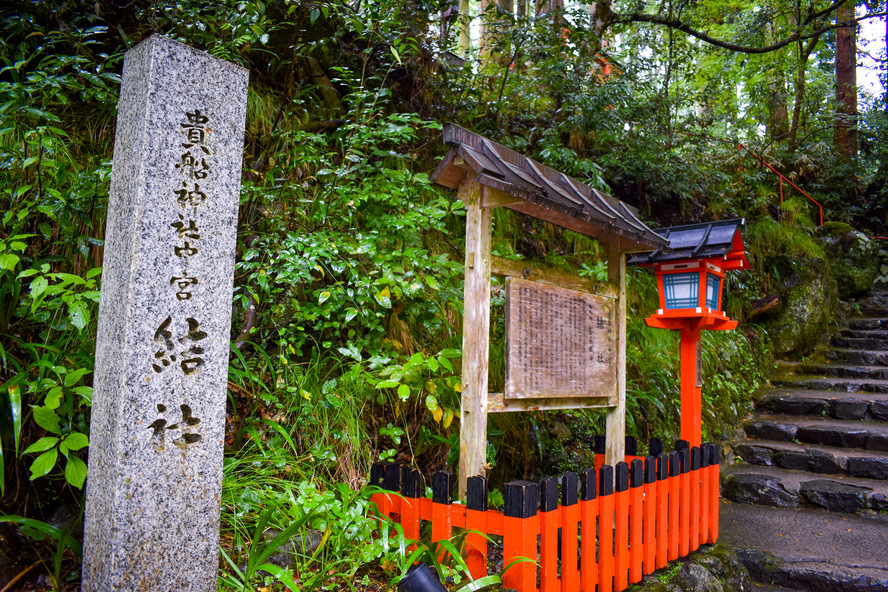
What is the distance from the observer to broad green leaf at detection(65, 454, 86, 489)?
7.47 ft

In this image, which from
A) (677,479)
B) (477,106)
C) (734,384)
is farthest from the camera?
(734,384)

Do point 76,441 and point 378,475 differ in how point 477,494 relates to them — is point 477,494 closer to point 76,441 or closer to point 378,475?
point 378,475

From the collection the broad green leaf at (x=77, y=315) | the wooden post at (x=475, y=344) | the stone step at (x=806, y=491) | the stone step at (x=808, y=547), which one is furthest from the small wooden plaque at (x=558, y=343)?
the stone step at (x=806, y=491)

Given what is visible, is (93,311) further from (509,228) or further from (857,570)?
(857,570)

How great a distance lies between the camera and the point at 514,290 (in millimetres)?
3078

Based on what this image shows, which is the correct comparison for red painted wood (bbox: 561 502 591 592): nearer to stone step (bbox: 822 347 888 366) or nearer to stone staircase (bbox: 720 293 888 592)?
stone staircase (bbox: 720 293 888 592)

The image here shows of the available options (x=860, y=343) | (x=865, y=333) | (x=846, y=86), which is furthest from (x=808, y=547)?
(x=846, y=86)

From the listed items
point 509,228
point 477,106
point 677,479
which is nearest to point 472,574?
point 677,479

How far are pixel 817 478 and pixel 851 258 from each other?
7.03 metres

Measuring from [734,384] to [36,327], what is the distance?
24.5 feet

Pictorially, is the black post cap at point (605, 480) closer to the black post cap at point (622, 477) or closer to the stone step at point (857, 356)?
the black post cap at point (622, 477)

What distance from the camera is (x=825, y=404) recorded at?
22.8ft

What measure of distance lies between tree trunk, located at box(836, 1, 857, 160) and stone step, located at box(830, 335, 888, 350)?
18.0 feet

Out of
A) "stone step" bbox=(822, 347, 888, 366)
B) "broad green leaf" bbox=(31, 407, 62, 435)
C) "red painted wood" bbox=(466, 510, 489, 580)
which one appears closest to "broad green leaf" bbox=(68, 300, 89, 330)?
"broad green leaf" bbox=(31, 407, 62, 435)
